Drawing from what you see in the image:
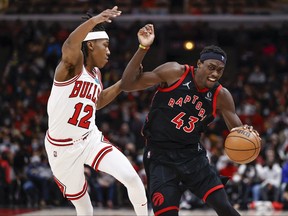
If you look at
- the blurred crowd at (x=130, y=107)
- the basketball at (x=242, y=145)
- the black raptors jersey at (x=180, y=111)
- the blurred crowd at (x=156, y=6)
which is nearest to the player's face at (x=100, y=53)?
the black raptors jersey at (x=180, y=111)

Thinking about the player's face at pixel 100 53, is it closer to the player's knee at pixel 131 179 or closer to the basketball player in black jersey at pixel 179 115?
the basketball player in black jersey at pixel 179 115

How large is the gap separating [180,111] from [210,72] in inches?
18.3

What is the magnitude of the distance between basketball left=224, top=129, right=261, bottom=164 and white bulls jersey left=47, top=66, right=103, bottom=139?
4.55ft

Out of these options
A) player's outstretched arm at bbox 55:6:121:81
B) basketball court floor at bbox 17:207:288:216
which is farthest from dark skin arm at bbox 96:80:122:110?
basketball court floor at bbox 17:207:288:216

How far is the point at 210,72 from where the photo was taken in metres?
6.33

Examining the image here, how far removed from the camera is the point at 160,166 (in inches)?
252

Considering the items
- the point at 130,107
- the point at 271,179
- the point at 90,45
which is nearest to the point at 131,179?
the point at 90,45

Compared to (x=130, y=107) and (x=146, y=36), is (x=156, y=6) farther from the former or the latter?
(x=146, y=36)

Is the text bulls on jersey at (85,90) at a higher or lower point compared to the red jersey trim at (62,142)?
higher

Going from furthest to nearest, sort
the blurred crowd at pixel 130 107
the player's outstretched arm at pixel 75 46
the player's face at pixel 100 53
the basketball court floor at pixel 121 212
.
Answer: the blurred crowd at pixel 130 107 → the basketball court floor at pixel 121 212 → the player's face at pixel 100 53 → the player's outstretched arm at pixel 75 46

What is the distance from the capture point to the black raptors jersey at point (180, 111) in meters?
6.39

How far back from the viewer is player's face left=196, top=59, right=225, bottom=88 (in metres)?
6.32

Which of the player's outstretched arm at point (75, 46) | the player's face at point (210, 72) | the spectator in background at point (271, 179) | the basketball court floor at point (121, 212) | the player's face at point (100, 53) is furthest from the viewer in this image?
the spectator in background at point (271, 179)

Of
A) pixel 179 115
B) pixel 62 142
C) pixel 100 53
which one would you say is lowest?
pixel 62 142
